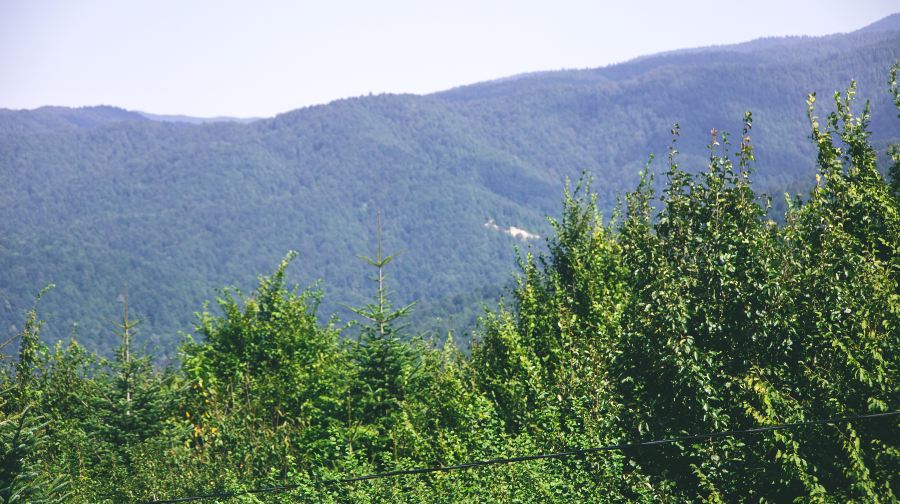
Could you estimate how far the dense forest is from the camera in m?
13.4

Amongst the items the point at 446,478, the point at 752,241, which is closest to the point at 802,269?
the point at 752,241

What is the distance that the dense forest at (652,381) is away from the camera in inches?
527

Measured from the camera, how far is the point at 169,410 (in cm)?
3105

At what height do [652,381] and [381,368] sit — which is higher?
[652,381]

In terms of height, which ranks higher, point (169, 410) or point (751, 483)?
point (751, 483)

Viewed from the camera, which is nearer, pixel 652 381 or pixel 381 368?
pixel 652 381

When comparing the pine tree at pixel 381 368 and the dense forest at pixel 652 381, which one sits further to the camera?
the pine tree at pixel 381 368

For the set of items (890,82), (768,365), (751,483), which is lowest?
(751,483)

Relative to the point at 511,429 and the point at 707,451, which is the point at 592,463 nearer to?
the point at 707,451

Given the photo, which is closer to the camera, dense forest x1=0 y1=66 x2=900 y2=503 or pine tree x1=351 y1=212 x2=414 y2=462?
dense forest x1=0 y1=66 x2=900 y2=503

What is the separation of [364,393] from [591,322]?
6328 millimetres

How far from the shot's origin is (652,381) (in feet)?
50.1

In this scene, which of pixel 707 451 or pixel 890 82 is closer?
pixel 707 451

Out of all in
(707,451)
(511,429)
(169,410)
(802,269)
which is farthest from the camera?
(169,410)
